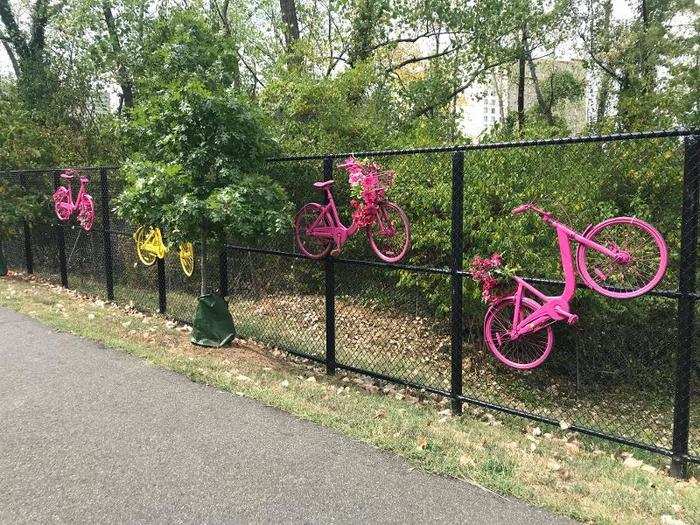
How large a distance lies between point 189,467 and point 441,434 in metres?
1.67

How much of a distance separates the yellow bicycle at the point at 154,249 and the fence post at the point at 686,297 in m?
5.58

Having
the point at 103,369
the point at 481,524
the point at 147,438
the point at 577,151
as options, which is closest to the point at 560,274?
the point at 577,151

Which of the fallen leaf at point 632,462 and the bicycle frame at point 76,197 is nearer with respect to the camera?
the fallen leaf at point 632,462

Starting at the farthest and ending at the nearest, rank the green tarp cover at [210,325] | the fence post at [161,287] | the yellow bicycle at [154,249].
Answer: the fence post at [161,287], the yellow bicycle at [154,249], the green tarp cover at [210,325]

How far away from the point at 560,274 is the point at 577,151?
3.97ft

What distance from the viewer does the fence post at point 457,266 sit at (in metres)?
4.46

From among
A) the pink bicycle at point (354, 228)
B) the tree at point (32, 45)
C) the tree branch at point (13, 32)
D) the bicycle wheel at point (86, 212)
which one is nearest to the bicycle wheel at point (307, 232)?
the pink bicycle at point (354, 228)

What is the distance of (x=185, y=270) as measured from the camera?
7871 millimetres

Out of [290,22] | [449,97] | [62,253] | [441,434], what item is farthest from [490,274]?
[290,22]

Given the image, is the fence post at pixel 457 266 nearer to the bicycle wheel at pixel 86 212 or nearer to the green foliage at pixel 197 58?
the green foliage at pixel 197 58

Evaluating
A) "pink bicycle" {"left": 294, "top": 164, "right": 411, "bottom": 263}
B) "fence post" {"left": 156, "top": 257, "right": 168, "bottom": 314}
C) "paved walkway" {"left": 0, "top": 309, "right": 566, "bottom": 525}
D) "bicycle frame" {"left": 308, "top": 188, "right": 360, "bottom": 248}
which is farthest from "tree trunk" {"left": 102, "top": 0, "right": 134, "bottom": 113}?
"paved walkway" {"left": 0, "top": 309, "right": 566, "bottom": 525}

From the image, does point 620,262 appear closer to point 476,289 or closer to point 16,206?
point 476,289

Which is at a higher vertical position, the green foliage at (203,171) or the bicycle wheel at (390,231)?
the green foliage at (203,171)

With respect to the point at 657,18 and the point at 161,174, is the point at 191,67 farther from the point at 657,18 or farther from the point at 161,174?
the point at 657,18
